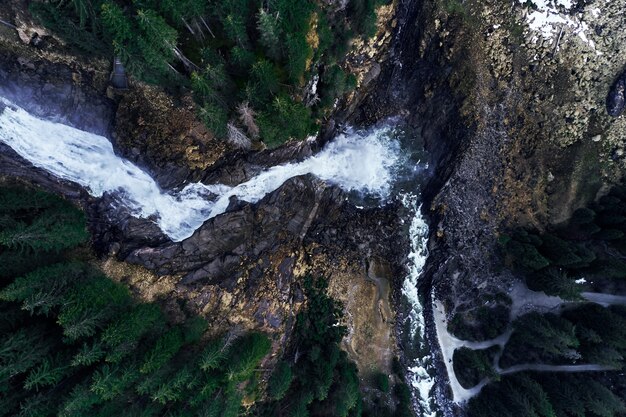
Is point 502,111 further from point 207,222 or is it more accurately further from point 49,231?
point 49,231

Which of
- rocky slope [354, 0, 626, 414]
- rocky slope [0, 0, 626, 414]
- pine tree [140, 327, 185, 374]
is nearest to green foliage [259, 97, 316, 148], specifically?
rocky slope [0, 0, 626, 414]

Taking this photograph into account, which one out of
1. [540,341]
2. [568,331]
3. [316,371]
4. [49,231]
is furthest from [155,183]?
[568,331]

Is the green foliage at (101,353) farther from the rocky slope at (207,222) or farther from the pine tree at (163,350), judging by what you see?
the rocky slope at (207,222)

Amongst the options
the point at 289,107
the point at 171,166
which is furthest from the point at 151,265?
the point at 289,107

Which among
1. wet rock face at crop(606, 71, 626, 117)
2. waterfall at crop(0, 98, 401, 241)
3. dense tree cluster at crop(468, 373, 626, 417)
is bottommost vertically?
dense tree cluster at crop(468, 373, 626, 417)

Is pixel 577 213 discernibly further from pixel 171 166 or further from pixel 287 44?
pixel 171 166

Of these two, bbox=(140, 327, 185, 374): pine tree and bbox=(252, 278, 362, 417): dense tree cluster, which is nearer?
bbox=(140, 327, 185, 374): pine tree

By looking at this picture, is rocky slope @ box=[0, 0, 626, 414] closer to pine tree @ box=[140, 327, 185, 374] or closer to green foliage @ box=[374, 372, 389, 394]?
green foliage @ box=[374, 372, 389, 394]
